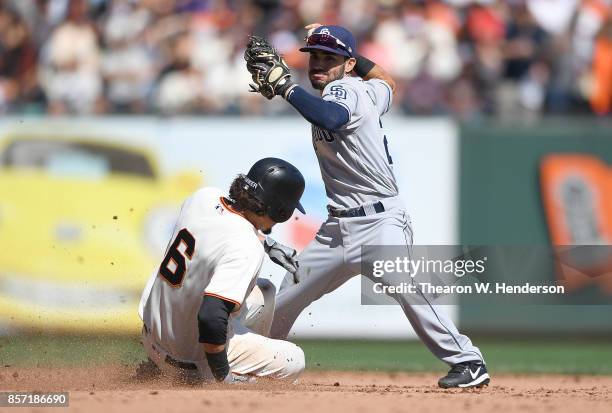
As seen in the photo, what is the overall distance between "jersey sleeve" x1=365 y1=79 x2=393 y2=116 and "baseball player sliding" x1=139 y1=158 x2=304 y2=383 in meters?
1.02

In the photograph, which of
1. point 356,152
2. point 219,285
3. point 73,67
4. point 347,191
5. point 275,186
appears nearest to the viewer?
point 219,285

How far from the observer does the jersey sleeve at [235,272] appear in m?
5.66

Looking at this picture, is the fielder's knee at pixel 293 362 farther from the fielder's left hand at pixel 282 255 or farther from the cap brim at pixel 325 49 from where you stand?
the cap brim at pixel 325 49

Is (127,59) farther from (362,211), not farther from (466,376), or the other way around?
(466,376)

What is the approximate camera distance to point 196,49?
40.5 ft

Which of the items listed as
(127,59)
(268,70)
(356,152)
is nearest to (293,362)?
(356,152)

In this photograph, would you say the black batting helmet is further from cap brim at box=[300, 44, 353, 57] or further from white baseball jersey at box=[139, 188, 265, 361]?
cap brim at box=[300, 44, 353, 57]

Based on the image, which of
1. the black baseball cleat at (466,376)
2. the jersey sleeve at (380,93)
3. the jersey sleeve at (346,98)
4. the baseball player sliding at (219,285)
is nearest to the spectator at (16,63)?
the jersey sleeve at (380,93)

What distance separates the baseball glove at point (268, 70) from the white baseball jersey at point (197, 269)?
2.50 feet

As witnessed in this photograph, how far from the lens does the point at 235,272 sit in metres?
5.71

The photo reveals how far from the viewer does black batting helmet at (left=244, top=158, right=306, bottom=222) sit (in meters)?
6.02

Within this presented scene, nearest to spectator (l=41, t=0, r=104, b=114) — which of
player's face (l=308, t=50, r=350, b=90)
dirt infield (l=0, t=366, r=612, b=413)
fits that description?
dirt infield (l=0, t=366, r=612, b=413)

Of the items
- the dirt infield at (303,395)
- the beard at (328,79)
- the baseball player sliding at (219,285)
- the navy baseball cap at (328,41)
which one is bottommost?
the dirt infield at (303,395)

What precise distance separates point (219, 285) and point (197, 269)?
0.95 feet
